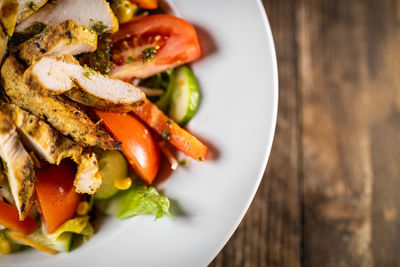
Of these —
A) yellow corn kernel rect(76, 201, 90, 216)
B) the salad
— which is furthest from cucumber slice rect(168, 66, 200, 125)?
yellow corn kernel rect(76, 201, 90, 216)

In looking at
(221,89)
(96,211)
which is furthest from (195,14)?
(96,211)

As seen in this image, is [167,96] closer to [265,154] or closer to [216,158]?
[216,158]

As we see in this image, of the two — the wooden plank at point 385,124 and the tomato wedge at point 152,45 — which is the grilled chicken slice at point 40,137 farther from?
the wooden plank at point 385,124

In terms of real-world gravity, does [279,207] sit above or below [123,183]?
below

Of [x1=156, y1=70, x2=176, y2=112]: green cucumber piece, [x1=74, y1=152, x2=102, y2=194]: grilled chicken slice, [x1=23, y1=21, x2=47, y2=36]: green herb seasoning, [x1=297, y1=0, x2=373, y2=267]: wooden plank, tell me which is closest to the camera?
[x1=74, y1=152, x2=102, y2=194]: grilled chicken slice

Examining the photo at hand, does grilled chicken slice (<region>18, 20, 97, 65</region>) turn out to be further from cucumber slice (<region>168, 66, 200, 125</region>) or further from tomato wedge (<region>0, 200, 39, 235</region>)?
tomato wedge (<region>0, 200, 39, 235</region>)

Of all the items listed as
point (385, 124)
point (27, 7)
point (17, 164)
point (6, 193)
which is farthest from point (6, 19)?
point (385, 124)

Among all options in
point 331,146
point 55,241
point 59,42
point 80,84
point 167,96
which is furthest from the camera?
point 331,146
